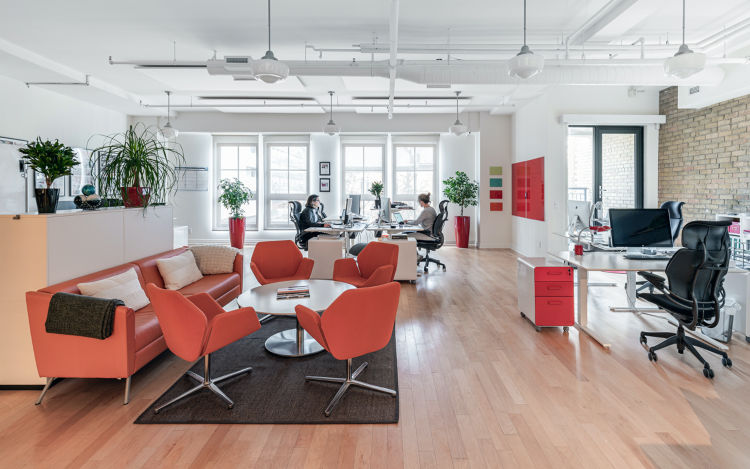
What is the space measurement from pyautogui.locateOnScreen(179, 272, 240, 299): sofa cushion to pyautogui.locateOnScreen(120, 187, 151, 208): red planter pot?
39.3 inches

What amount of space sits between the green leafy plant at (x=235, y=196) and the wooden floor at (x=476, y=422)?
24.0 feet

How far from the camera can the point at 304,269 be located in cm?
500

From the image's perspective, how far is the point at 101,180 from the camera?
13.8 feet

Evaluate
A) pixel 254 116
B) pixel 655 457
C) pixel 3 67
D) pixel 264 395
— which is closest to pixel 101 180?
pixel 264 395

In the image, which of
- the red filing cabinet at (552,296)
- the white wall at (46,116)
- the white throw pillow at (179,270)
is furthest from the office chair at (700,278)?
the white wall at (46,116)

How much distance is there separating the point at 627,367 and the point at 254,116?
9.87m

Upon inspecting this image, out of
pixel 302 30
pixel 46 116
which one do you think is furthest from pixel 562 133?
pixel 46 116

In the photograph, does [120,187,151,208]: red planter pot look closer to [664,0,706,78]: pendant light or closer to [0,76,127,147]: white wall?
[0,76,127,147]: white wall

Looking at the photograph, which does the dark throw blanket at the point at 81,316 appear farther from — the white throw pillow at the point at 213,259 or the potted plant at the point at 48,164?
the white throw pillow at the point at 213,259

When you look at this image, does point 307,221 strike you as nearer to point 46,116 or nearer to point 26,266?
point 26,266

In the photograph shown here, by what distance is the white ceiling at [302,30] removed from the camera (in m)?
4.84

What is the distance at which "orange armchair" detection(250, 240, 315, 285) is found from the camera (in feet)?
16.1

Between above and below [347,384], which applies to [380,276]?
above

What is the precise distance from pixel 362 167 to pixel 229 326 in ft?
28.9
